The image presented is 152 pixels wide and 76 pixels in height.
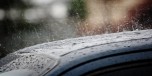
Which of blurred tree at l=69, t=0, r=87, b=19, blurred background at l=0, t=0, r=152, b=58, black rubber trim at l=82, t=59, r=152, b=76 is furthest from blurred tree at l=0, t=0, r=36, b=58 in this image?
black rubber trim at l=82, t=59, r=152, b=76

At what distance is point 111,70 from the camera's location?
2.37 metres

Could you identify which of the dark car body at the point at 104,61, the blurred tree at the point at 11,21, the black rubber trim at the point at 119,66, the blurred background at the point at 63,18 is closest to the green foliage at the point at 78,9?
the blurred background at the point at 63,18

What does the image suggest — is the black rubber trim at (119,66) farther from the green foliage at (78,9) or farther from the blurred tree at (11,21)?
the green foliage at (78,9)

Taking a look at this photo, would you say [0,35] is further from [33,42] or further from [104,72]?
[104,72]

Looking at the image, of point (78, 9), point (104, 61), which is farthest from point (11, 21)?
point (104, 61)

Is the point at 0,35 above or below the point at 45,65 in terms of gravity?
below

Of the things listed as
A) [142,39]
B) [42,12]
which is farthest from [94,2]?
[142,39]

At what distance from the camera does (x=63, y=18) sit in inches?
812

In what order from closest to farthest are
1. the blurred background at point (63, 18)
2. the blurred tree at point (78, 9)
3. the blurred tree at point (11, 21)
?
the blurred background at point (63, 18) < the blurred tree at point (11, 21) < the blurred tree at point (78, 9)

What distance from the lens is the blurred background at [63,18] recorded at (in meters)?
17.5

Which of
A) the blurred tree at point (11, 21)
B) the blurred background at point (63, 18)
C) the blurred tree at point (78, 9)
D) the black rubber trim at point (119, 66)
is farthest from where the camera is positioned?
the blurred tree at point (78, 9)

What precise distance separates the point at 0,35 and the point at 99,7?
6821mm

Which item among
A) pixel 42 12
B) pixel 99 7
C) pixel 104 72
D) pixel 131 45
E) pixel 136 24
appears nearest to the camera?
pixel 104 72

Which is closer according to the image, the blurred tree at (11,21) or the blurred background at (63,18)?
the blurred background at (63,18)
